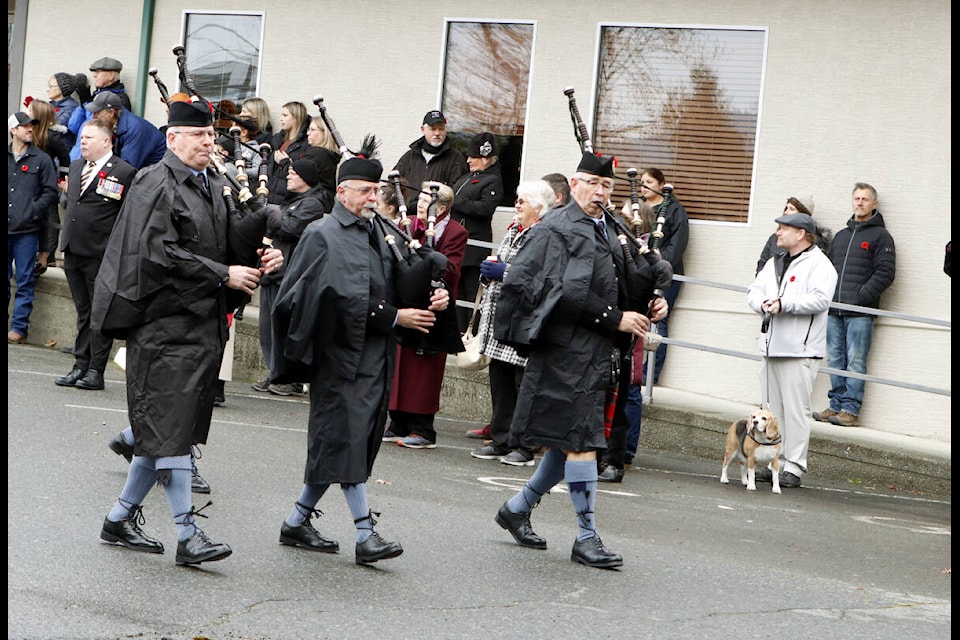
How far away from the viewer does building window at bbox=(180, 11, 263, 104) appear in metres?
15.5

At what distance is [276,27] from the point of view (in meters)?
15.3

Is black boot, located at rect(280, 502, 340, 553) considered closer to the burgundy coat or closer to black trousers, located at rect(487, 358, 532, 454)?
the burgundy coat

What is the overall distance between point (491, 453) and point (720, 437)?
215 centimetres

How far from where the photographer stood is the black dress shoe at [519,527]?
743 centimetres

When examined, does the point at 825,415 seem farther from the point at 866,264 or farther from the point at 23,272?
the point at 23,272

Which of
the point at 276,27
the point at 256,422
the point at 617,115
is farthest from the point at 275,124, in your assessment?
the point at 256,422

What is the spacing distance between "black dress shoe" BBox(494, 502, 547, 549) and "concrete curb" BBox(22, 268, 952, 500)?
4397 mm

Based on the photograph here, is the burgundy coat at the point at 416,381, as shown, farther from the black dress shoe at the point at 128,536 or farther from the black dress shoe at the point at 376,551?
the black dress shoe at the point at 128,536

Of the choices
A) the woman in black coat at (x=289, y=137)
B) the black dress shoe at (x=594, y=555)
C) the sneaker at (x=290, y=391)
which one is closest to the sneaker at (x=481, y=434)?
the sneaker at (x=290, y=391)

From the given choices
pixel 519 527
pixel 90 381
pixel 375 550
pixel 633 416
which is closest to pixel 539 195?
pixel 633 416

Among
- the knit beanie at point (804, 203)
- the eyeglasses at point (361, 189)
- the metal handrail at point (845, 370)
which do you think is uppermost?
the knit beanie at point (804, 203)

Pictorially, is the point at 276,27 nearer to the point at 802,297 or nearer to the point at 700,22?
the point at 700,22

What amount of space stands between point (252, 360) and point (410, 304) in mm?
7140

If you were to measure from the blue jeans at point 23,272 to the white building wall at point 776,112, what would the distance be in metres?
2.99
